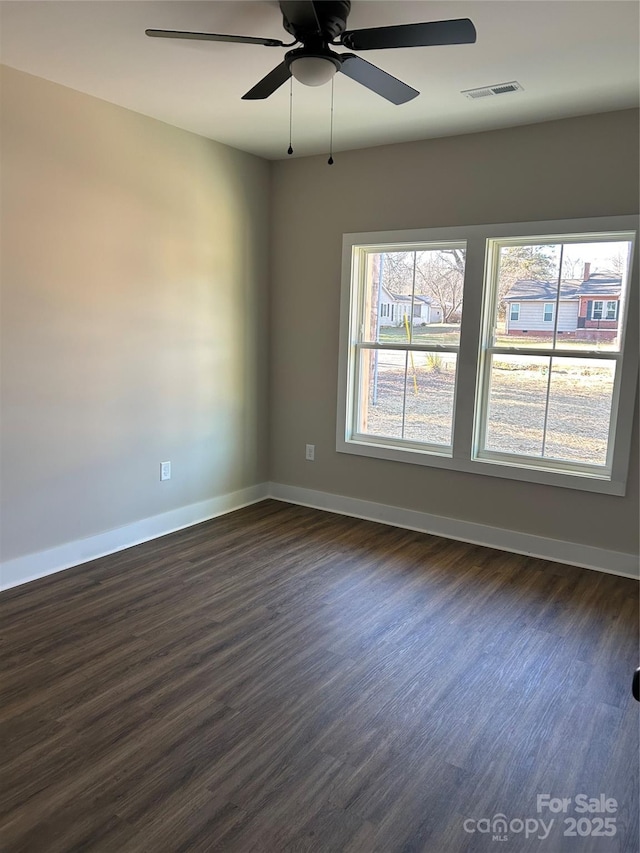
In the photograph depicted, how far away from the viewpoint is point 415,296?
14.0 feet

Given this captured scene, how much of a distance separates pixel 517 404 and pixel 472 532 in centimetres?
94

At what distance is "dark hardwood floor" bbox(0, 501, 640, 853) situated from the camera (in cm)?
179

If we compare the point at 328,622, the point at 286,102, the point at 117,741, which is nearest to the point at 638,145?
the point at 286,102

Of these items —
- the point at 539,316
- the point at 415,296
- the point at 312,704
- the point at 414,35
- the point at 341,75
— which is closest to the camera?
the point at 414,35

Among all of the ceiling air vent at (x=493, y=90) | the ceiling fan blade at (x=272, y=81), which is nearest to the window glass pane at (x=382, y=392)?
the ceiling air vent at (x=493, y=90)

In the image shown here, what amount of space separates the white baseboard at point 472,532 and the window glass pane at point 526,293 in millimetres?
1290

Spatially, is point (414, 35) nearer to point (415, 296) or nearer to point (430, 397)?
point (415, 296)

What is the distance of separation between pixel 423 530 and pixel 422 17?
3115 millimetres

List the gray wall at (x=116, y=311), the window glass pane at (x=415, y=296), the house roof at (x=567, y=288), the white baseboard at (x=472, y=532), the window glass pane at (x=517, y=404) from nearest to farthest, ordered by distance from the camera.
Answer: the gray wall at (x=116, y=311), the house roof at (x=567, y=288), the white baseboard at (x=472, y=532), the window glass pane at (x=517, y=404), the window glass pane at (x=415, y=296)

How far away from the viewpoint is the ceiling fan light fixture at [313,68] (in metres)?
2.19

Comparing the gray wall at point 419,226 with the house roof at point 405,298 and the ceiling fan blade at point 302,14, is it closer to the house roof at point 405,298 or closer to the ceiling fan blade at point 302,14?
the house roof at point 405,298

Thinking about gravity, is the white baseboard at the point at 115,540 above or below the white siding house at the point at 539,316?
below

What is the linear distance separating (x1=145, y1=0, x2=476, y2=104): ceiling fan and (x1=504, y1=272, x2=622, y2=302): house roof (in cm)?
172

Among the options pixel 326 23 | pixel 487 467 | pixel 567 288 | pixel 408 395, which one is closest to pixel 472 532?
pixel 487 467
